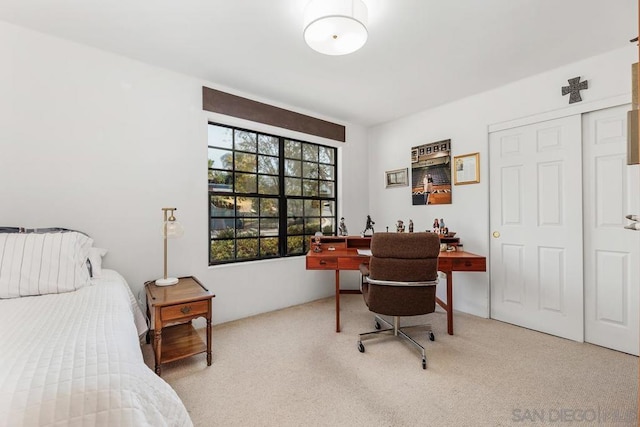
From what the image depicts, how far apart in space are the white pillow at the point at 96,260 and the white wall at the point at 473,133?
338cm

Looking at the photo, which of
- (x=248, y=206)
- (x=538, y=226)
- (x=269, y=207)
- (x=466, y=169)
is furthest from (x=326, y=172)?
(x=538, y=226)

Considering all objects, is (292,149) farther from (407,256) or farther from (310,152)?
(407,256)

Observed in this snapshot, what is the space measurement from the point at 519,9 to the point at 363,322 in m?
2.92

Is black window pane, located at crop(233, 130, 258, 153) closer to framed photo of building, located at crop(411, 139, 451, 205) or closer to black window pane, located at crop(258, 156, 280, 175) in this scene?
black window pane, located at crop(258, 156, 280, 175)

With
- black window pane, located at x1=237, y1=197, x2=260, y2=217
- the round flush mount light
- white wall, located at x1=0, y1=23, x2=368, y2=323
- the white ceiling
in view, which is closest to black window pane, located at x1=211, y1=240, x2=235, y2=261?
white wall, located at x1=0, y1=23, x2=368, y2=323

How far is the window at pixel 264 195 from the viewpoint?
10.1ft

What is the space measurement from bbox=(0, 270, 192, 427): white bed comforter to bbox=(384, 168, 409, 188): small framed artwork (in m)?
3.51

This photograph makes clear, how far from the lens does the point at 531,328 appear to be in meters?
2.82

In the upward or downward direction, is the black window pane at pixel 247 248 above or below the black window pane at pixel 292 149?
below

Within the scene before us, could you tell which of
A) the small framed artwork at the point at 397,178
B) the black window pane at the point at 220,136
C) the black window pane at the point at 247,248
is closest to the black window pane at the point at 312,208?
the black window pane at the point at 247,248

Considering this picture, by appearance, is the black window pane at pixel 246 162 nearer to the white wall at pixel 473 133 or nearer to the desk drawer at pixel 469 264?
the white wall at pixel 473 133

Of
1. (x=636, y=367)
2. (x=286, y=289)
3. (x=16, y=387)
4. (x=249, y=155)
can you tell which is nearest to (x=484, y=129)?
(x=636, y=367)

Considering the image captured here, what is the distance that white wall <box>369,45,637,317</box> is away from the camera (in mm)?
2439

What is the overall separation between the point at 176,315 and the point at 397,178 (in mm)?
3229
